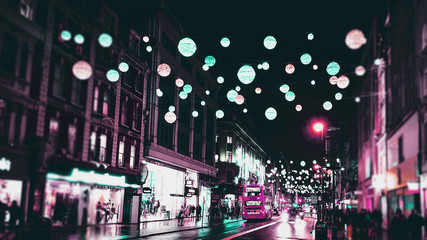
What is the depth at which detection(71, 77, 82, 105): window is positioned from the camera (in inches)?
1176

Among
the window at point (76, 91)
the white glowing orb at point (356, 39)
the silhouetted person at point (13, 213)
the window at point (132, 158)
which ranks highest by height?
the window at point (76, 91)

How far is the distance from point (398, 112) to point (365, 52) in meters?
12.7

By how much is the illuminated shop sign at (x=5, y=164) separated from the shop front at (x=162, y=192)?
15.5m

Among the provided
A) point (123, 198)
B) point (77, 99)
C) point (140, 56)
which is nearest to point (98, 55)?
point (77, 99)

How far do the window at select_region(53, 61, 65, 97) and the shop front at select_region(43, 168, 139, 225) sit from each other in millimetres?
4945

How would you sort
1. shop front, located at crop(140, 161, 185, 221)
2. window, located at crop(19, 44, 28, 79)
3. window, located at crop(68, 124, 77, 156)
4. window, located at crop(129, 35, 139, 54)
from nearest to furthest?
1. window, located at crop(19, 44, 28, 79)
2. window, located at crop(68, 124, 77, 156)
3. window, located at crop(129, 35, 139, 54)
4. shop front, located at crop(140, 161, 185, 221)

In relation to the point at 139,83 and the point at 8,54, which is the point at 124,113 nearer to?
the point at 139,83

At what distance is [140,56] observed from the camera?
130ft

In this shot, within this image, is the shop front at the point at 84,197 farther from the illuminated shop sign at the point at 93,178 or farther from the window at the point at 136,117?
the window at the point at 136,117

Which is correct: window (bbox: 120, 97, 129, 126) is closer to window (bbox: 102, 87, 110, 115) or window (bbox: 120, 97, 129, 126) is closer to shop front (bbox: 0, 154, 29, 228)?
window (bbox: 102, 87, 110, 115)

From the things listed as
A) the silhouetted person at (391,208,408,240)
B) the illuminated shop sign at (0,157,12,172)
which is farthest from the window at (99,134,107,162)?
the silhouetted person at (391,208,408,240)

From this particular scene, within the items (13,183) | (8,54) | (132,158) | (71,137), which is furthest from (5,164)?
(132,158)

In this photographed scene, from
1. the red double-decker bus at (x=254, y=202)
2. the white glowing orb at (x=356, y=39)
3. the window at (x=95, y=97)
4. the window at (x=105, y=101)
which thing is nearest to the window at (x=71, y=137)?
the window at (x=95, y=97)

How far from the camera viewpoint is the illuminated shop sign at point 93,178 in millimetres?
28028
